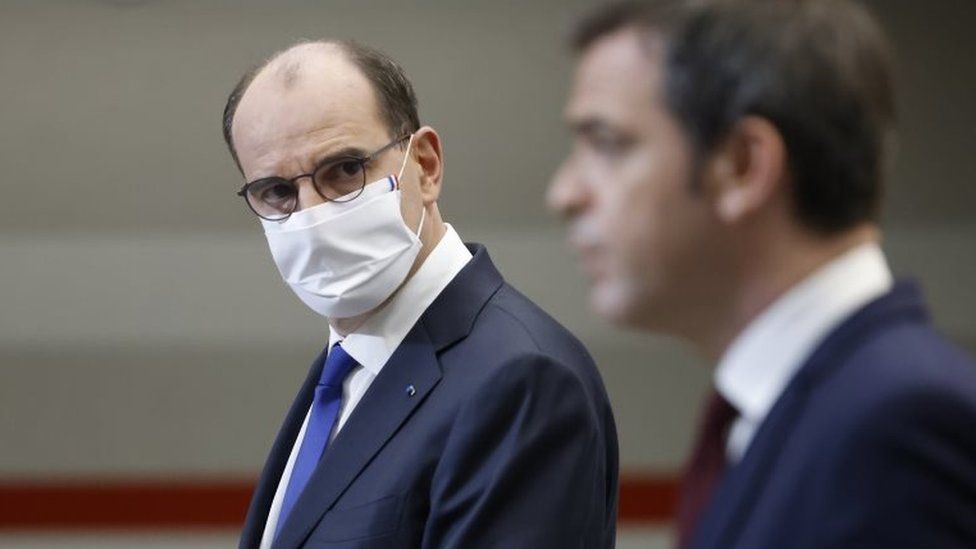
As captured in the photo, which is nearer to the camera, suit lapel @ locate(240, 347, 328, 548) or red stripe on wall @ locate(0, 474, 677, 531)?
suit lapel @ locate(240, 347, 328, 548)

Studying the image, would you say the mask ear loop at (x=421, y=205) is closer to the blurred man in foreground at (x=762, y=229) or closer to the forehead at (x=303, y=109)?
the forehead at (x=303, y=109)

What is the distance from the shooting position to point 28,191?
4.43 meters

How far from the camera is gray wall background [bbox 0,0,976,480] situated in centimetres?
443

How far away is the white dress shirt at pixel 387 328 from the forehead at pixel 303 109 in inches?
8.2

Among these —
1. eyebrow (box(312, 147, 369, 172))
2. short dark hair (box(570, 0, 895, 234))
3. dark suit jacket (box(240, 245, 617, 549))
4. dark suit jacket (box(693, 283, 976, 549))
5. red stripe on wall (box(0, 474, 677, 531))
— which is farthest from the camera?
red stripe on wall (box(0, 474, 677, 531))

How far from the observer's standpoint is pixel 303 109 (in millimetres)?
2021

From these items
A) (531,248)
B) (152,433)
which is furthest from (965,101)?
(152,433)

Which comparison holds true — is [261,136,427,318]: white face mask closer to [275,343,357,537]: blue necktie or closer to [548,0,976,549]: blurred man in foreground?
[275,343,357,537]: blue necktie

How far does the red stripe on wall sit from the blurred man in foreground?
3.31 meters

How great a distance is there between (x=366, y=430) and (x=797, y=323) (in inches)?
36.4

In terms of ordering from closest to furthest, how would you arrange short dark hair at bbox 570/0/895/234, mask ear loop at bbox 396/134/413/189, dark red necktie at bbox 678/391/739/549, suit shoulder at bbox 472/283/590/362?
short dark hair at bbox 570/0/895/234 → dark red necktie at bbox 678/391/739/549 → suit shoulder at bbox 472/283/590/362 → mask ear loop at bbox 396/134/413/189

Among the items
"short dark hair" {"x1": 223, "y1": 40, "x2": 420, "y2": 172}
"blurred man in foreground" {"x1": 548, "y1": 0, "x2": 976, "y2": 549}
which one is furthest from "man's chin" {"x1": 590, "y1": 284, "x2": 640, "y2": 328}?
"short dark hair" {"x1": 223, "y1": 40, "x2": 420, "y2": 172}

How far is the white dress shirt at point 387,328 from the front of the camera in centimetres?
204

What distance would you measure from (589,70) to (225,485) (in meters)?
3.41
